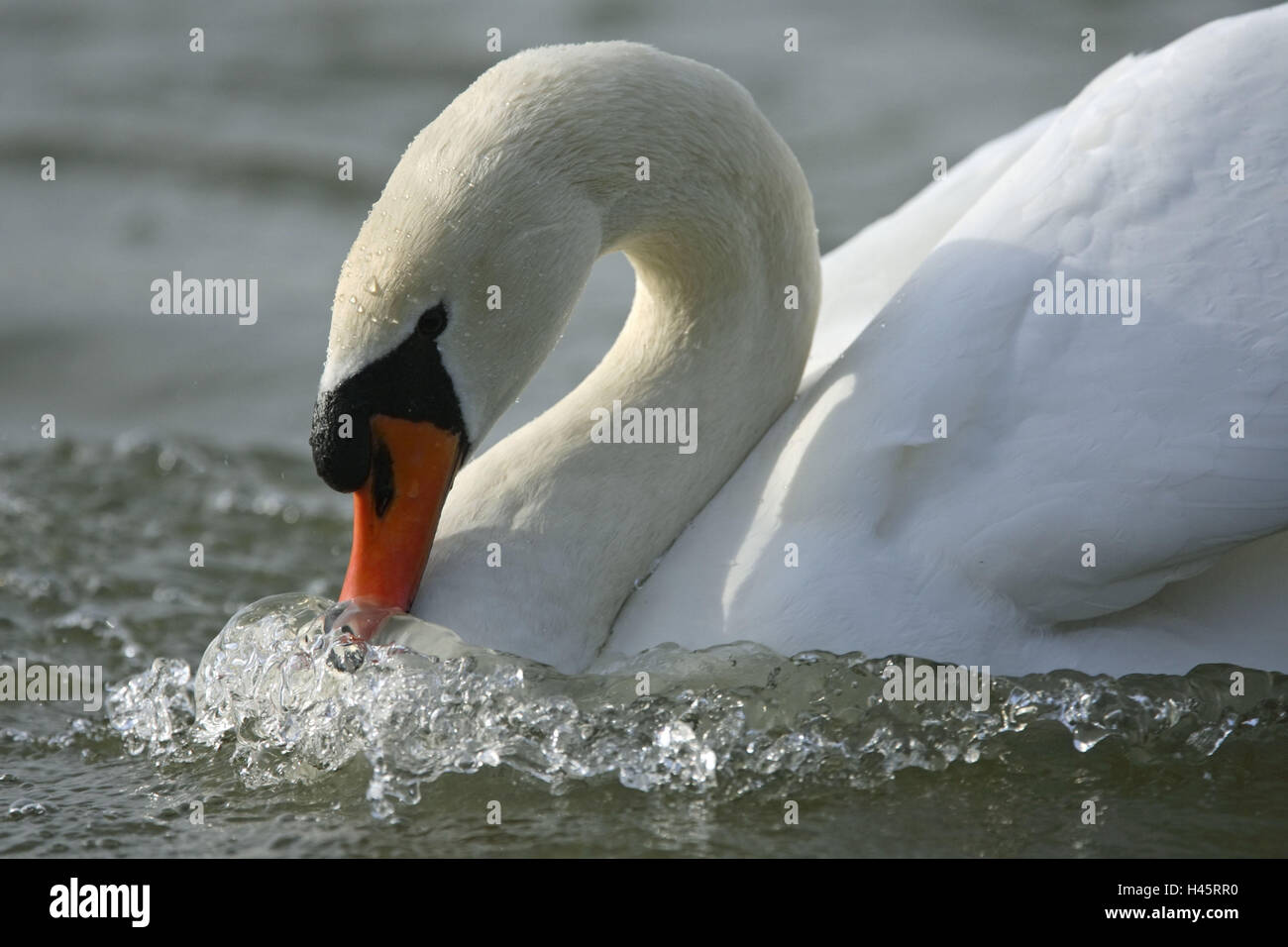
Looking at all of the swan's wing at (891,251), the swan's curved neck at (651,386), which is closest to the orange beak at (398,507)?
the swan's curved neck at (651,386)

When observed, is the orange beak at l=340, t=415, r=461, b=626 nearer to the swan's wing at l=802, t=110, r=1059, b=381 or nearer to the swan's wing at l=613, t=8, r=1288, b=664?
the swan's wing at l=613, t=8, r=1288, b=664

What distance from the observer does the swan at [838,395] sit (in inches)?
150

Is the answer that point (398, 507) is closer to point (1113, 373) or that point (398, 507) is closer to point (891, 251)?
point (1113, 373)

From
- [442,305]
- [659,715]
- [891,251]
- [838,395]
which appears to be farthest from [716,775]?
[891,251]

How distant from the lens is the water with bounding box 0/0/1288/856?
3939 millimetres

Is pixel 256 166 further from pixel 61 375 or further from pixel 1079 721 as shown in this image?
pixel 1079 721

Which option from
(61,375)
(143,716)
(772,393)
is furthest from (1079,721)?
(61,375)

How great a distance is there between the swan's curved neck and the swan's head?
0.45 feet

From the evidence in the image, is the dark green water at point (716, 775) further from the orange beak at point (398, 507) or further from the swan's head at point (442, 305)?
the swan's head at point (442, 305)

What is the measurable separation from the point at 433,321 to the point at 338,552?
2.55m

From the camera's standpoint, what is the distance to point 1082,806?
392 cm

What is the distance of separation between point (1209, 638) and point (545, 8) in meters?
7.93

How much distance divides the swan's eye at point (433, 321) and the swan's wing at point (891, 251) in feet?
4.45

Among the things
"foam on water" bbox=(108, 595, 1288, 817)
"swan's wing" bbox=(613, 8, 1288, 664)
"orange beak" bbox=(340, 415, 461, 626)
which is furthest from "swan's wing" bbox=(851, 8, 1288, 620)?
"orange beak" bbox=(340, 415, 461, 626)
